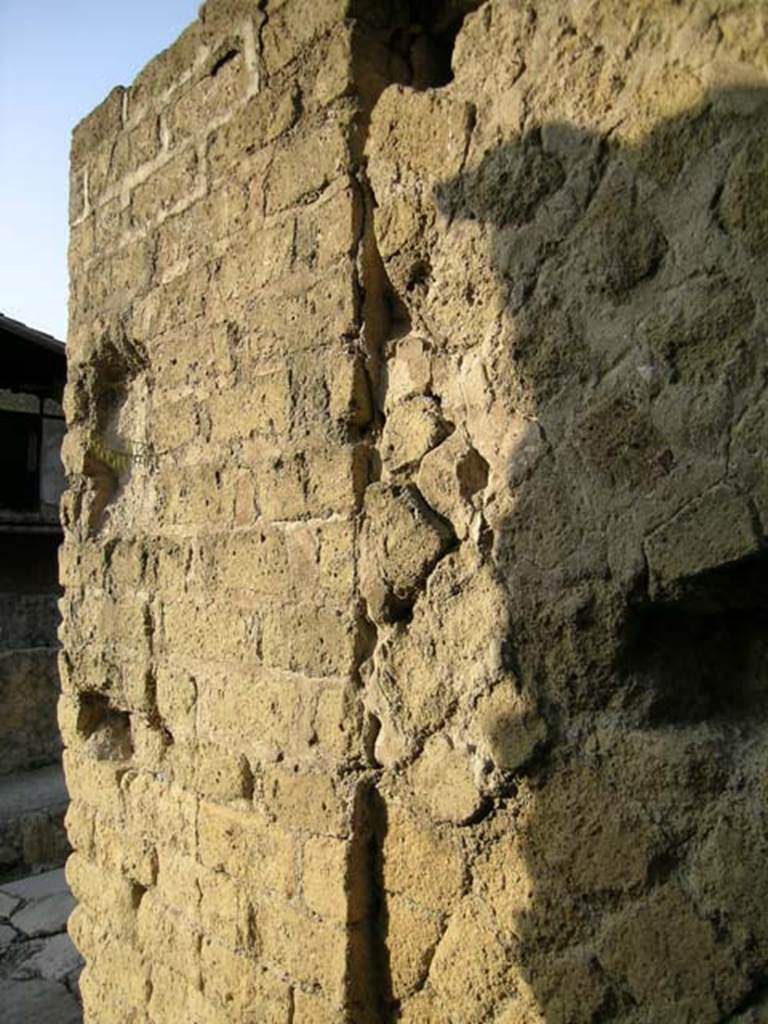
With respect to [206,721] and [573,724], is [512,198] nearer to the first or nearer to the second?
[573,724]

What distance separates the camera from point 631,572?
1.38 meters

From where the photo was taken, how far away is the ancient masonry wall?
4.38 ft

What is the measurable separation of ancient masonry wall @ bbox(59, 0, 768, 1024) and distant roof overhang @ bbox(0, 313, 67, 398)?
7915mm

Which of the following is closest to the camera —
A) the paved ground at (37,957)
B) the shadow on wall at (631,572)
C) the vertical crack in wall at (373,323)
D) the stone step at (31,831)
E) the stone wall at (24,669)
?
the shadow on wall at (631,572)

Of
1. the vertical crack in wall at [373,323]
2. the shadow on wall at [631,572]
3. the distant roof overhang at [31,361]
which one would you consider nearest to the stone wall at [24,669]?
the distant roof overhang at [31,361]

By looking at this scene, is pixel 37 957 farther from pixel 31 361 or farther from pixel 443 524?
pixel 31 361

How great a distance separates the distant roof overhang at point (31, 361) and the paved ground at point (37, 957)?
6703 mm

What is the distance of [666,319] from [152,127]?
183cm

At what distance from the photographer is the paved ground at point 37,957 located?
11.0 ft

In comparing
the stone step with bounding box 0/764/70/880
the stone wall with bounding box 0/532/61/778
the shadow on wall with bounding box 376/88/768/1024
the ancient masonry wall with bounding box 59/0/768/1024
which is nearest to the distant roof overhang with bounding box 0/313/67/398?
the stone wall with bounding box 0/532/61/778

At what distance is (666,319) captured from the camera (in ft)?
4.45

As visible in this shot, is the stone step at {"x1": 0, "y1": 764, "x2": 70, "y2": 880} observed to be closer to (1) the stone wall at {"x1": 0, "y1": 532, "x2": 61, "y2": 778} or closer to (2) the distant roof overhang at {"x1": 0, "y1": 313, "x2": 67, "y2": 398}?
(1) the stone wall at {"x1": 0, "y1": 532, "x2": 61, "y2": 778}

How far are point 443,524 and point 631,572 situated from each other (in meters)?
0.43

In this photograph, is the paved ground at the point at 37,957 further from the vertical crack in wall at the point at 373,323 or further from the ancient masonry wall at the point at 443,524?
the vertical crack in wall at the point at 373,323
